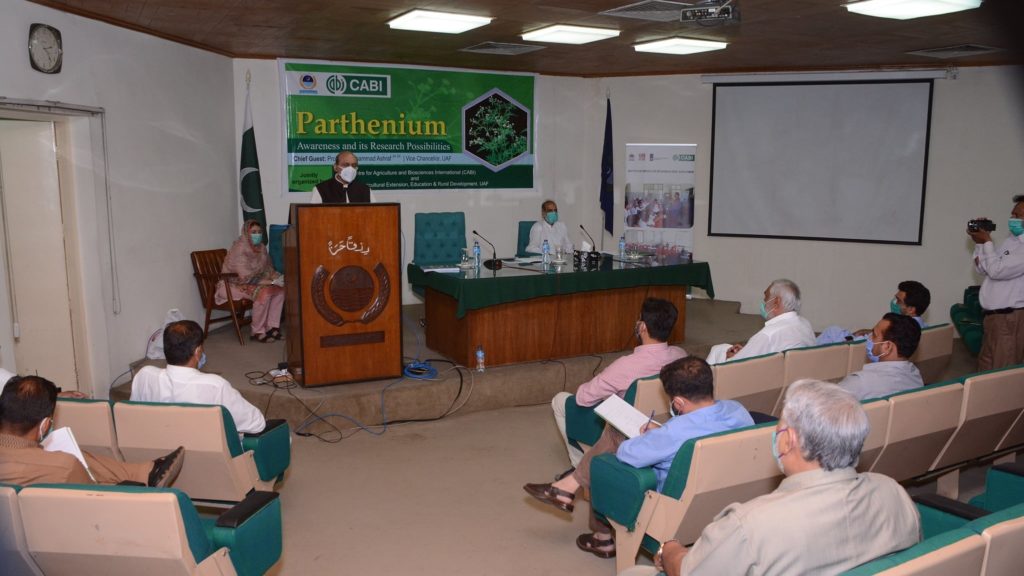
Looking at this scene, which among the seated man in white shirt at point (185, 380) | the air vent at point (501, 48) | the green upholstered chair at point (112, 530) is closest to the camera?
the green upholstered chair at point (112, 530)

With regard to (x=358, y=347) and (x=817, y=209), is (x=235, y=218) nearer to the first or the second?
(x=358, y=347)

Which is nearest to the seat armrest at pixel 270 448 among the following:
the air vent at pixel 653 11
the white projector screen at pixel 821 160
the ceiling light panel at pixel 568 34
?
the air vent at pixel 653 11

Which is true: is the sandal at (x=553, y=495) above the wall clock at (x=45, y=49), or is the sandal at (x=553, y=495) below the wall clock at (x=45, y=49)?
below

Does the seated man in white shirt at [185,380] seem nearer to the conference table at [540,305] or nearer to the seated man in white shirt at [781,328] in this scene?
the conference table at [540,305]

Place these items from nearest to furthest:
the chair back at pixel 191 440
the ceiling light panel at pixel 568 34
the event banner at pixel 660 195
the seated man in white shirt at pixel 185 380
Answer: the chair back at pixel 191 440, the seated man in white shirt at pixel 185 380, the ceiling light panel at pixel 568 34, the event banner at pixel 660 195

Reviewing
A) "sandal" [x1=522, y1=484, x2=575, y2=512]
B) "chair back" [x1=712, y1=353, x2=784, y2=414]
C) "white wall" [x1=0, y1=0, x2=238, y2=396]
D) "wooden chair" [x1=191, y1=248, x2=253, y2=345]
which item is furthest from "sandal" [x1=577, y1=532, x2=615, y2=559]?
"wooden chair" [x1=191, y1=248, x2=253, y2=345]

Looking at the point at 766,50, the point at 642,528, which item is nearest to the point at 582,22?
the point at 766,50

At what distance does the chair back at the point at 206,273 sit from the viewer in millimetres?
6676

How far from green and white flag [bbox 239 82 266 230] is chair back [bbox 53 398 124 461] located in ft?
14.9

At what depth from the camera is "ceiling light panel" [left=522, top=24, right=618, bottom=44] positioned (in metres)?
6.08

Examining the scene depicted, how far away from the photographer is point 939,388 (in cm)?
336

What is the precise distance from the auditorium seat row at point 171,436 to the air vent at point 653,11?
370 centimetres

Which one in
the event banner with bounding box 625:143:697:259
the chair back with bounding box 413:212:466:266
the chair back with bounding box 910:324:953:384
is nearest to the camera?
the chair back with bounding box 910:324:953:384

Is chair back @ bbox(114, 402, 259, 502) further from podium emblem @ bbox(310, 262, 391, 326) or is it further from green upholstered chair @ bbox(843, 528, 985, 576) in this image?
green upholstered chair @ bbox(843, 528, 985, 576)
